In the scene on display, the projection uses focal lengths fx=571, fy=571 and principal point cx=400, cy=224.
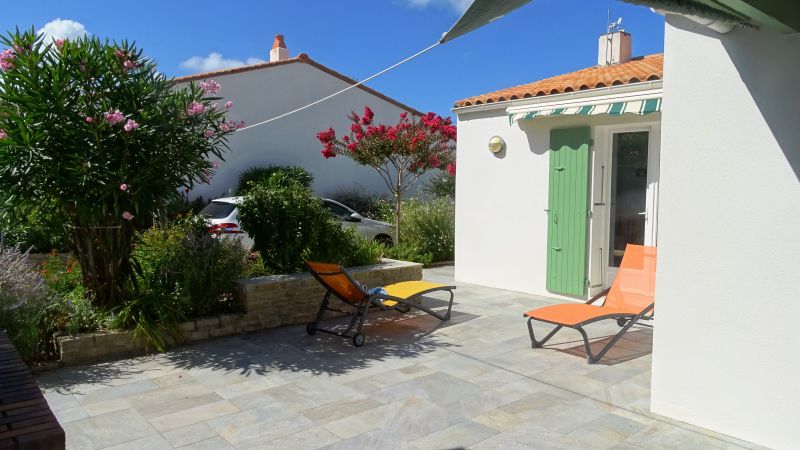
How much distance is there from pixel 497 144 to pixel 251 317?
482 cm

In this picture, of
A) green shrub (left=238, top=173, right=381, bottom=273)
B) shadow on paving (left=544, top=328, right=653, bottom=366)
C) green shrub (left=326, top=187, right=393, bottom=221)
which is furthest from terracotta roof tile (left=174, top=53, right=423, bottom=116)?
shadow on paving (left=544, top=328, right=653, bottom=366)

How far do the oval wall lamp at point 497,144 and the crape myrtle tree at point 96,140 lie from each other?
4.72m

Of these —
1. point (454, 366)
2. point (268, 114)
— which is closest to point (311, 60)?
point (268, 114)

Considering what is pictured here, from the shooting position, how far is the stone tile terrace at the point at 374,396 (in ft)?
13.0

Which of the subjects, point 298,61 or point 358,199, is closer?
point 298,61

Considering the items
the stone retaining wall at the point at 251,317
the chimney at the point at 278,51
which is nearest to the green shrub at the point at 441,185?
the chimney at the point at 278,51

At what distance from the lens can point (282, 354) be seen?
5.99 m

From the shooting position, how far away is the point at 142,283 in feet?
21.9

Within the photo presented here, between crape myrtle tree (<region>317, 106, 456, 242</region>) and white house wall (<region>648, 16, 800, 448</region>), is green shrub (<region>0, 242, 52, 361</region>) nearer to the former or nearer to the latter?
white house wall (<region>648, 16, 800, 448</region>)

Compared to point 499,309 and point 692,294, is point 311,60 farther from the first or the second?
point 692,294

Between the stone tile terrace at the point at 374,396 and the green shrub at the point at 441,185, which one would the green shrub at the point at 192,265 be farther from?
the green shrub at the point at 441,185

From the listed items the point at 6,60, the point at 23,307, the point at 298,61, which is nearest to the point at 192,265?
the point at 23,307

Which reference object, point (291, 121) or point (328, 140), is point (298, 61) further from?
point (328, 140)

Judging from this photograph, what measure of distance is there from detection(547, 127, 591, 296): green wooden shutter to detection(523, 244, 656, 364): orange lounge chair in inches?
62.9
